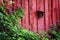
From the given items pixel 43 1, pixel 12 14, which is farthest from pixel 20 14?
pixel 43 1

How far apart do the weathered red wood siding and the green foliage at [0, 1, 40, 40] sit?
188 mm

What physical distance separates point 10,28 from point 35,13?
3.57 ft

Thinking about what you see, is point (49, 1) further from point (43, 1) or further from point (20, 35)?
point (20, 35)

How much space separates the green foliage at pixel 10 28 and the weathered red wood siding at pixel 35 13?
188 millimetres

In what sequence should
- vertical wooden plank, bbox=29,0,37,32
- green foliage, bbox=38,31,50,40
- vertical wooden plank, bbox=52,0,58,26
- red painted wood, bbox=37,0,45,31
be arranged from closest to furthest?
green foliage, bbox=38,31,50,40, vertical wooden plank, bbox=29,0,37,32, red painted wood, bbox=37,0,45,31, vertical wooden plank, bbox=52,0,58,26

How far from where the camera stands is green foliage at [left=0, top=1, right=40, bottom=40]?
3.88 metres

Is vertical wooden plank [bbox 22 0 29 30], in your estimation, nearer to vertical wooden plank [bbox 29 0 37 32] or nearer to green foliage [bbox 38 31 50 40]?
vertical wooden plank [bbox 29 0 37 32]

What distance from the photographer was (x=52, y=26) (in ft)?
17.0

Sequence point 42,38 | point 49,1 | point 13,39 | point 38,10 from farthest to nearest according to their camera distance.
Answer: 1. point 49,1
2. point 38,10
3. point 42,38
4. point 13,39

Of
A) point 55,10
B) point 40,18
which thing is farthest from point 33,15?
point 55,10

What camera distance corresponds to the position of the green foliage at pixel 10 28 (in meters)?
3.88

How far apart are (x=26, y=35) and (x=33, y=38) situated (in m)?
0.17

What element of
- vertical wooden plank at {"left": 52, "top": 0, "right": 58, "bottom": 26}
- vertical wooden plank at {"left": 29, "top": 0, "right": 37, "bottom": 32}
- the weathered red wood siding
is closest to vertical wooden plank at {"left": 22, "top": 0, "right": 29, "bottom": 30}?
the weathered red wood siding

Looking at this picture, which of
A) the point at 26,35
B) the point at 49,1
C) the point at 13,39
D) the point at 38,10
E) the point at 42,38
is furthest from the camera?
the point at 49,1
